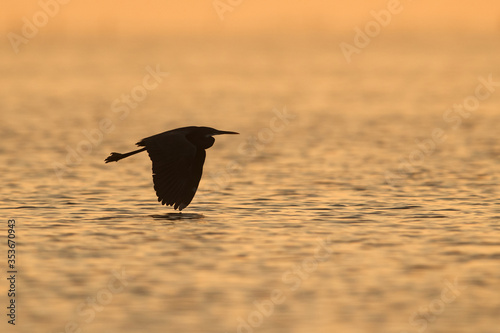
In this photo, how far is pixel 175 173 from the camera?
14.4 m

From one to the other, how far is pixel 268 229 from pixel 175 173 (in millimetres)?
1371

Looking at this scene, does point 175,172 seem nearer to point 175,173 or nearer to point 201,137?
point 175,173

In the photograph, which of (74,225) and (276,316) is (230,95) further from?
(276,316)

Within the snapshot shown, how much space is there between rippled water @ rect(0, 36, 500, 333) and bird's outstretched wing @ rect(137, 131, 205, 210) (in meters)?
0.37

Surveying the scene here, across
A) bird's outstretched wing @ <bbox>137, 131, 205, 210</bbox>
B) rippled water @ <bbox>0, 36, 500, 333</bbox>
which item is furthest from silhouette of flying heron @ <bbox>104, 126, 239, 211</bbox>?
rippled water @ <bbox>0, 36, 500, 333</bbox>

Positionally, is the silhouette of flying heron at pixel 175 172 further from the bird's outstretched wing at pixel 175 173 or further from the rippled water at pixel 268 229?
the rippled water at pixel 268 229

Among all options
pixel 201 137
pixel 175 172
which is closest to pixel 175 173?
pixel 175 172

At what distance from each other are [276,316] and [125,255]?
2.99 m

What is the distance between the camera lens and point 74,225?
14516mm

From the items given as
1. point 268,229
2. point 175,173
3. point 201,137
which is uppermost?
point 201,137

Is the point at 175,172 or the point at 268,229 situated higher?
the point at 175,172

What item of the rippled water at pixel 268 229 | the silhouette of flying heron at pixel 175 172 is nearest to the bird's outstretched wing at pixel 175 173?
the silhouette of flying heron at pixel 175 172

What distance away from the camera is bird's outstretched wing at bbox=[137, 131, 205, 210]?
47.3 feet

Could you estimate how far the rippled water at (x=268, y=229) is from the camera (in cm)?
1034
